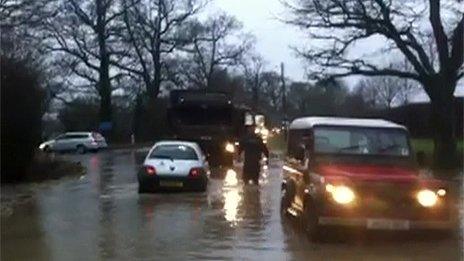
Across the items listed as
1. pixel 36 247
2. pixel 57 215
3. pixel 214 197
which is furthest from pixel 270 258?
pixel 214 197

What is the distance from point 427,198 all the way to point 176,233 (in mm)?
4109

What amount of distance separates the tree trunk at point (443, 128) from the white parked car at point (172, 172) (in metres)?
16.0

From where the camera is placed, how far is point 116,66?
77.2 metres

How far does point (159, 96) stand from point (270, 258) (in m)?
68.7

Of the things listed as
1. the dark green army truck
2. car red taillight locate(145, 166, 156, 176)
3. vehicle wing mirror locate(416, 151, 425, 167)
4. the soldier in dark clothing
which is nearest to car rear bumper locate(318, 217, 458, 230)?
vehicle wing mirror locate(416, 151, 425, 167)

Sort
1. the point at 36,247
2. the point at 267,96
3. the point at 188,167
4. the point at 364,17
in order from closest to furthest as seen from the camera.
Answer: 1. the point at 36,247
2. the point at 188,167
3. the point at 364,17
4. the point at 267,96

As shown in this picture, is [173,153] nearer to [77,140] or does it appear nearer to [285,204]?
[285,204]

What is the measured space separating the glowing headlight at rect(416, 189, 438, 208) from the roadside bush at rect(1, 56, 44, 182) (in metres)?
16.3

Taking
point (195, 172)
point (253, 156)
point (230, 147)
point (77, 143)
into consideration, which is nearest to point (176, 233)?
point (195, 172)

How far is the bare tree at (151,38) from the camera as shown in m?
77.6

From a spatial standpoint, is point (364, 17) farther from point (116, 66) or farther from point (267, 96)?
point (267, 96)

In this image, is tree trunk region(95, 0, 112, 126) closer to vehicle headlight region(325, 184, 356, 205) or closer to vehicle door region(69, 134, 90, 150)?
vehicle door region(69, 134, 90, 150)

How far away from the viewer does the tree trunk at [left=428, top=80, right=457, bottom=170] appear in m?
39.2

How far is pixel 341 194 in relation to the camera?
14.8 m
